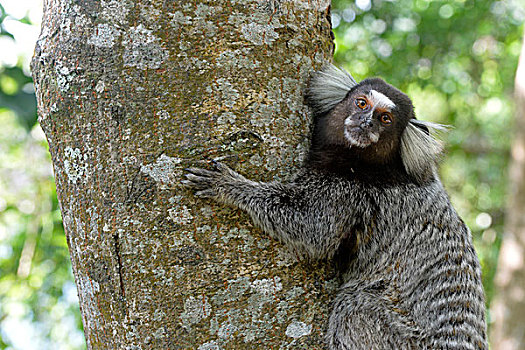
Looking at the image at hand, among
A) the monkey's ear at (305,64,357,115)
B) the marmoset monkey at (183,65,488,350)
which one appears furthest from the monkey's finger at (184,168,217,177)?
the monkey's ear at (305,64,357,115)

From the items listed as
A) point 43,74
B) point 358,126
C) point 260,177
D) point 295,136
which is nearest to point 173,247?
point 260,177

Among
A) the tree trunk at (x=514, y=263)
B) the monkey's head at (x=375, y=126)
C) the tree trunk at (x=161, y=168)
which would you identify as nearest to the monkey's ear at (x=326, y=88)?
the monkey's head at (x=375, y=126)

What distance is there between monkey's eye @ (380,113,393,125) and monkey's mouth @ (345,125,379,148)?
0.15m

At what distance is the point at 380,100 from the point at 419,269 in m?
0.89

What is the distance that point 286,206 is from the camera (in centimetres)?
217

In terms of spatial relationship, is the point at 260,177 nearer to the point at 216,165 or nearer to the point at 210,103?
the point at 216,165

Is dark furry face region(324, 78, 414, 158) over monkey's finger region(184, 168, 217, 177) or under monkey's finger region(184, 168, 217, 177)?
over

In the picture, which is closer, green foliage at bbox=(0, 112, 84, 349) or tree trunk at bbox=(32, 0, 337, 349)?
tree trunk at bbox=(32, 0, 337, 349)

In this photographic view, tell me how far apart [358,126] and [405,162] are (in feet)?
1.15

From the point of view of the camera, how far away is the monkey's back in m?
2.32

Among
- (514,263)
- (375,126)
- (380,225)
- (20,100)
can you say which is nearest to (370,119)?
(375,126)

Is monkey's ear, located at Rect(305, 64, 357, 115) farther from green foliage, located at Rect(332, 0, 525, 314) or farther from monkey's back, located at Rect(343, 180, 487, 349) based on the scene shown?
green foliage, located at Rect(332, 0, 525, 314)

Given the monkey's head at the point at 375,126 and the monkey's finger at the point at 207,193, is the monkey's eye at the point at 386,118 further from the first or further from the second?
the monkey's finger at the point at 207,193

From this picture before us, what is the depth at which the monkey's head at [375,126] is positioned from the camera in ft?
8.05
